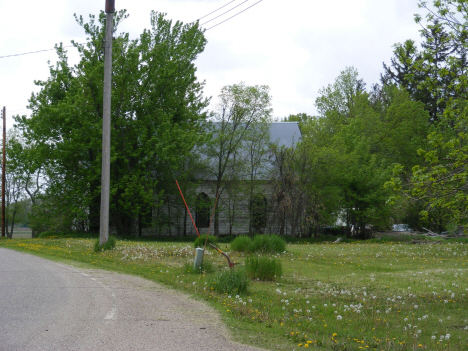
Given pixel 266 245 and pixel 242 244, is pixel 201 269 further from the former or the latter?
pixel 266 245

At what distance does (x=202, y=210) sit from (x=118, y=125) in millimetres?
10925

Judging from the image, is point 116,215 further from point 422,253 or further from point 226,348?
point 226,348

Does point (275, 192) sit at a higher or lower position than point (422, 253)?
higher

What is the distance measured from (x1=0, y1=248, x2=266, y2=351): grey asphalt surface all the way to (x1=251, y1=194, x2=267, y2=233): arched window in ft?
86.6

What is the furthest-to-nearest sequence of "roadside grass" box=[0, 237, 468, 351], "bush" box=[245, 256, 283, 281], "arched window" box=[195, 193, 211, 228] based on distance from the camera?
"arched window" box=[195, 193, 211, 228], "bush" box=[245, 256, 283, 281], "roadside grass" box=[0, 237, 468, 351]

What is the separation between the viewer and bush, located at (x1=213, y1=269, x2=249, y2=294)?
32.8 feet

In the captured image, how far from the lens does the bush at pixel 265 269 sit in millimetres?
12039

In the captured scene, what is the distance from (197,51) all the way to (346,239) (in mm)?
20255

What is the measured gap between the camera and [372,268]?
15.1 meters

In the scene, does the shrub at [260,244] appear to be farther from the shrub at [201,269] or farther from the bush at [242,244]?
the shrub at [201,269]

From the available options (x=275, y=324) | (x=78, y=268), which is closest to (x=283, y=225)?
(x=78, y=268)

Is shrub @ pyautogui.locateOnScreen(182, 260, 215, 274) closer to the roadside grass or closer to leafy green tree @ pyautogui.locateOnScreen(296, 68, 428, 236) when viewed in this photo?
the roadside grass

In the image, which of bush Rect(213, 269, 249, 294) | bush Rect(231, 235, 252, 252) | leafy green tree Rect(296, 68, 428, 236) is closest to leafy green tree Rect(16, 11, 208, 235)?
leafy green tree Rect(296, 68, 428, 236)

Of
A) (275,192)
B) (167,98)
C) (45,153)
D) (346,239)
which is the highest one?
(167,98)
